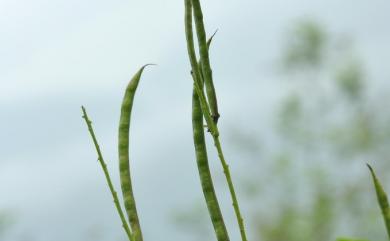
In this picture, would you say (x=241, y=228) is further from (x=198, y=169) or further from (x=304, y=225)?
(x=304, y=225)

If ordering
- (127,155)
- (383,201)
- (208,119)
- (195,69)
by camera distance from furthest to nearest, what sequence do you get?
(127,155), (195,69), (208,119), (383,201)

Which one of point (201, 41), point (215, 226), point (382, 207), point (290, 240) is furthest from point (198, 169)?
point (290, 240)

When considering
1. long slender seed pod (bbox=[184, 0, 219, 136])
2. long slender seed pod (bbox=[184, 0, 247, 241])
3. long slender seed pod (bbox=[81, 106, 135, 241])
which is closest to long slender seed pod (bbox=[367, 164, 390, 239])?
long slender seed pod (bbox=[184, 0, 247, 241])

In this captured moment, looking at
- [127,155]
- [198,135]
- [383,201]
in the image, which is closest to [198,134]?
[198,135]

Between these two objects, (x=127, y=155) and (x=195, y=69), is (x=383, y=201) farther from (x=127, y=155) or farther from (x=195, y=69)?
(x=127, y=155)

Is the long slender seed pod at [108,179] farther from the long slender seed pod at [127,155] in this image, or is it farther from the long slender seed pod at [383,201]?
the long slender seed pod at [383,201]

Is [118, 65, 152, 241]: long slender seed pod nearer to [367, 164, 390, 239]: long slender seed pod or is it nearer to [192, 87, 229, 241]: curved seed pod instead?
[192, 87, 229, 241]: curved seed pod

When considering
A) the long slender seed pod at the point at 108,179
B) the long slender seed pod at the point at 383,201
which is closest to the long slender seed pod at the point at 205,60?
the long slender seed pod at the point at 108,179
